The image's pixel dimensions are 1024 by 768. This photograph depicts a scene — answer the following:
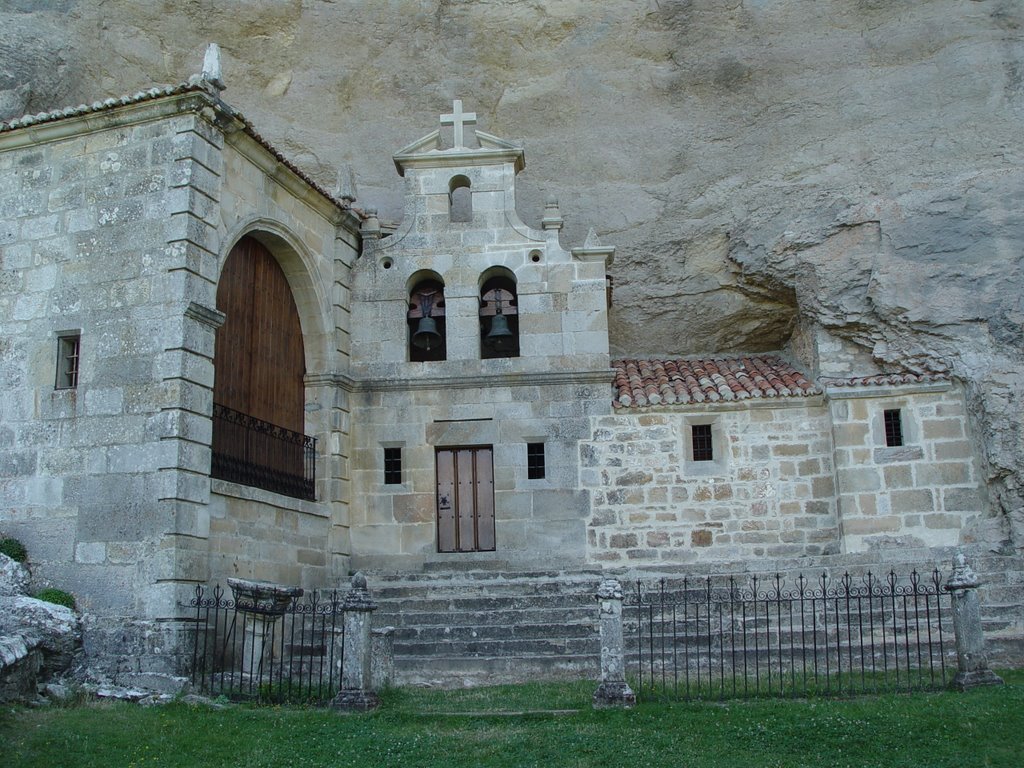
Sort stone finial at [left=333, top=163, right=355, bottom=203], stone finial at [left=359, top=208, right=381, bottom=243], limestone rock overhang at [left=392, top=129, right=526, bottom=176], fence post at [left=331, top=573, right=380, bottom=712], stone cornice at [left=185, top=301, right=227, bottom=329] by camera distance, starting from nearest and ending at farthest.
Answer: fence post at [left=331, top=573, right=380, bottom=712], stone cornice at [left=185, top=301, right=227, bottom=329], stone finial at [left=333, top=163, right=355, bottom=203], limestone rock overhang at [left=392, top=129, right=526, bottom=176], stone finial at [left=359, top=208, right=381, bottom=243]

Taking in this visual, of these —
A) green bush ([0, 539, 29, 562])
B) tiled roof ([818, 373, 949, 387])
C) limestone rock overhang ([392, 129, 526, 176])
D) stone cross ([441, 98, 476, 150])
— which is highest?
stone cross ([441, 98, 476, 150])

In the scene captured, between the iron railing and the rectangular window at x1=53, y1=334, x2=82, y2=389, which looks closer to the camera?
the rectangular window at x1=53, y1=334, x2=82, y2=389

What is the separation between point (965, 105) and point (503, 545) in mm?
11634

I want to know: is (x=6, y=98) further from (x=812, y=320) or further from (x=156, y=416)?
(x=812, y=320)

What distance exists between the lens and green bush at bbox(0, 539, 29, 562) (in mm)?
13045

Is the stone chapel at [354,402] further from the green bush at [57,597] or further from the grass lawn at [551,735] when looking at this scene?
the grass lawn at [551,735]

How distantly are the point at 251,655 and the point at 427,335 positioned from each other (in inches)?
264

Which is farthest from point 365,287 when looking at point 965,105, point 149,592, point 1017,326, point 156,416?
point 965,105

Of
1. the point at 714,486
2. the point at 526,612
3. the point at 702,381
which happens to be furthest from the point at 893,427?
the point at 526,612

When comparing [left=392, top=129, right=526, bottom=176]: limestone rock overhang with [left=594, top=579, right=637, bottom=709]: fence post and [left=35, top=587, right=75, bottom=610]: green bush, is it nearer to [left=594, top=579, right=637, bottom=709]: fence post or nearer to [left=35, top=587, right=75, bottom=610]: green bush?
[left=35, top=587, right=75, bottom=610]: green bush

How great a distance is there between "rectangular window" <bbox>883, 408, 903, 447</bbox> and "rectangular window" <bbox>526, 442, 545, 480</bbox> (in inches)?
201

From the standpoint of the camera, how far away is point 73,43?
21922 mm

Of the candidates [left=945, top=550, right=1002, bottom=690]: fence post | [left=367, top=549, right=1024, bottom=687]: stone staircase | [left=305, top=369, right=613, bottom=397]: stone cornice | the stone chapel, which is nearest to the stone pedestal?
the stone chapel

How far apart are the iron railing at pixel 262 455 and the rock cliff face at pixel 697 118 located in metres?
6.91
